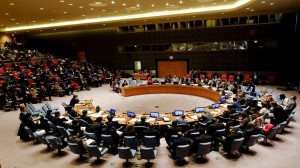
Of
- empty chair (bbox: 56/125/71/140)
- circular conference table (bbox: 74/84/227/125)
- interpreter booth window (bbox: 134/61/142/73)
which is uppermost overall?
interpreter booth window (bbox: 134/61/142/73)

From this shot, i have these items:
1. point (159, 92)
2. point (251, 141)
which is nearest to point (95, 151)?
point (251, 141)

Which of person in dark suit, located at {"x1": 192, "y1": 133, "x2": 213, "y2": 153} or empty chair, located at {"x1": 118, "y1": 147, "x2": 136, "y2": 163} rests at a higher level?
person in dark suit, located at {"x1": 192, "y1": 133, "x2": 213, "y2": 153}

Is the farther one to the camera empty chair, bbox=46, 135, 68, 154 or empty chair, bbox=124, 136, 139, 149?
empty chair, bbox=46, 135, 68, 154

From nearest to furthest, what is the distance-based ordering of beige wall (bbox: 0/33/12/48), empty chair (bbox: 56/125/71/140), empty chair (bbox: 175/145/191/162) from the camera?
empty chair (bbox: 175/145/191/162) < empty chair (bbox: 56/125/71/140) < beige wall (bbox: 0/33/12/48)

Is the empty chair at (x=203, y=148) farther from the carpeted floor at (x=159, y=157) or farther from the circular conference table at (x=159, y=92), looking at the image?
the circular conference table at (x=159, y=92)

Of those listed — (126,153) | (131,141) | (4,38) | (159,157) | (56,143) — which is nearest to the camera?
(126,153)

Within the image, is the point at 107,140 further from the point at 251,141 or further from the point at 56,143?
the point at 251,141

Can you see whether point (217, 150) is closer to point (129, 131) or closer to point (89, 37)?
point (129, 131)

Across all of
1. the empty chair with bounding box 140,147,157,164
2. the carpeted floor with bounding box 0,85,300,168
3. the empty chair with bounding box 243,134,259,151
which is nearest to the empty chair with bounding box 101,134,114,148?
the carpeted floor with bounding box 0,85,300,168

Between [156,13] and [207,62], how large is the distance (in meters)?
7.30

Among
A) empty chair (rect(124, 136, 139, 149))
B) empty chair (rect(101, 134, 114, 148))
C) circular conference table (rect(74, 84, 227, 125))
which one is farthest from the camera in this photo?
circular conference table (rect(74, 84, 227, 125))

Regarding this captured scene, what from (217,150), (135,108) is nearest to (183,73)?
(135,108)

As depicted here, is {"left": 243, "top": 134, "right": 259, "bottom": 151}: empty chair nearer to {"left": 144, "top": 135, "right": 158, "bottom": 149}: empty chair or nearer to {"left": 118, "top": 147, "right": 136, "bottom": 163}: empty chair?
{"left": 144, "top": 135, "right": 158, "bottom": 149}: empty chair

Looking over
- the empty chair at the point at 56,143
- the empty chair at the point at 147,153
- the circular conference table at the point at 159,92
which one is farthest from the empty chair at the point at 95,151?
the circular conference table at the point at 159,92
